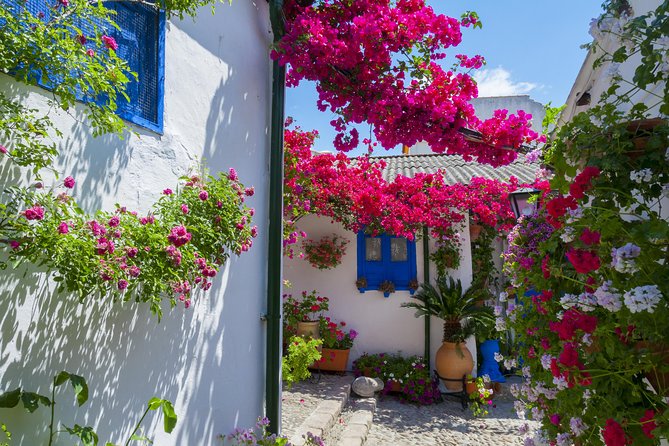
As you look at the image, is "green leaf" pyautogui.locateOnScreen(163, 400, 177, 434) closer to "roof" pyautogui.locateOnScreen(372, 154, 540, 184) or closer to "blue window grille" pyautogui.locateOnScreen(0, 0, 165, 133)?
"blue window grille" pyautogui.locateOnScreen(0, 0, 165, 133)

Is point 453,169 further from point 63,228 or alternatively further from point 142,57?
point 63,228

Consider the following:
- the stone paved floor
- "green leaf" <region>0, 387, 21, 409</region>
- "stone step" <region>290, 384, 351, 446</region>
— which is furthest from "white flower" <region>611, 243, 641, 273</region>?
the stone paved floor

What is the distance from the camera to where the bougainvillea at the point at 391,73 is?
328cm

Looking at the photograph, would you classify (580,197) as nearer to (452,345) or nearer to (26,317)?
(26,317)

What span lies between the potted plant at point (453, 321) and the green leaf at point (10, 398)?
6.22 meters

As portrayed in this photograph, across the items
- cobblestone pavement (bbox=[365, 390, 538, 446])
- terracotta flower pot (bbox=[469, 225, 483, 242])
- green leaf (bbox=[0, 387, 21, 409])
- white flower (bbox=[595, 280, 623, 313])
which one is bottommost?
cobblestone pavement (bbox=[365, 390, 538, 446])

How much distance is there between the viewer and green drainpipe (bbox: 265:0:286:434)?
3.63 m

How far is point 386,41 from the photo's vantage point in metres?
3.28

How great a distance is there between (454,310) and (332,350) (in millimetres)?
2078

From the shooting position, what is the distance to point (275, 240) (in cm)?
376

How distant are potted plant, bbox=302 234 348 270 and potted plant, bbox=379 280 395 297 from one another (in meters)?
0.87

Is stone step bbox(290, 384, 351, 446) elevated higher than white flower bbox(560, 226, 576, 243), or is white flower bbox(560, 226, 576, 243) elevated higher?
white flower bbox(560, 226, 576, 243)

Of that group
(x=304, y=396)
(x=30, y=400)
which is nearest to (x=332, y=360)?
(x=304, y=396)

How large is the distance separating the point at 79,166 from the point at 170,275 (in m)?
0.66
